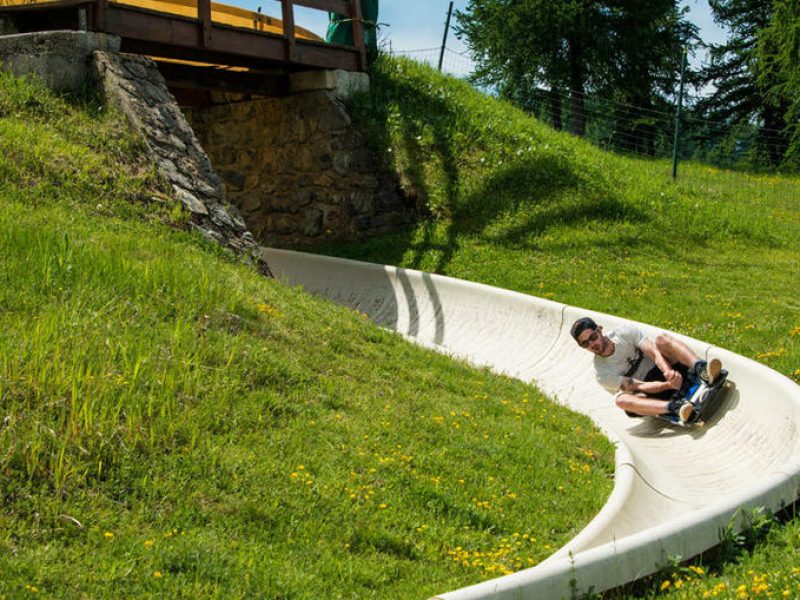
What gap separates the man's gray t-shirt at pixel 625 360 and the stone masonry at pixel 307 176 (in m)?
8.42

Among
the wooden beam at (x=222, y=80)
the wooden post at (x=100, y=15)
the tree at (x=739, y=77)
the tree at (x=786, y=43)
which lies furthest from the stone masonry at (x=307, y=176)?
the tree at (x=739, y=77)

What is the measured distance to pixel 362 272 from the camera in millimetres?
14367

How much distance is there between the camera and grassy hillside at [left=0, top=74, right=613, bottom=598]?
15.4 feet

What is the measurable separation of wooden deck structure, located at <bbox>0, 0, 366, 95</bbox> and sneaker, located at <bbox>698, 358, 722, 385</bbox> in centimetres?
914

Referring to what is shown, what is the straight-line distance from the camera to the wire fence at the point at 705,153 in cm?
2109

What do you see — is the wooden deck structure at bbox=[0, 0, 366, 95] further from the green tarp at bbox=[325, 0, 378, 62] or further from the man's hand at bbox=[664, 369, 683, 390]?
the man's hand at bbox=[664, 369, 683, 390]

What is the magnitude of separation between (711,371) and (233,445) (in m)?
4.38

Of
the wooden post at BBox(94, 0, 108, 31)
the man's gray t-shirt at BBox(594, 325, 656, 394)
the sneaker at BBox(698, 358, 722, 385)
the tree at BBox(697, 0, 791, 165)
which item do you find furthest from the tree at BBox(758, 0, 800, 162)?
the sneaker at BBox(698, 358, 722, 385)

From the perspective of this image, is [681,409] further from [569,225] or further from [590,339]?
[569,225]

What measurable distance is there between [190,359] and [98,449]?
54.4 inches

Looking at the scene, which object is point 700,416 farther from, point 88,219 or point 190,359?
point 88,219

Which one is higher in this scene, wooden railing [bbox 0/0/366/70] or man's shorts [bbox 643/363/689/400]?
wooden railing [bbox 0/0/366/70]

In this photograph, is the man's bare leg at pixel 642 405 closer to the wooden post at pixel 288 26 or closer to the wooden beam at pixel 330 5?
the wooden post at pixel 288 26

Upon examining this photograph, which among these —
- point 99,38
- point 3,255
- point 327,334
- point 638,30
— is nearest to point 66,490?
point 3,255
